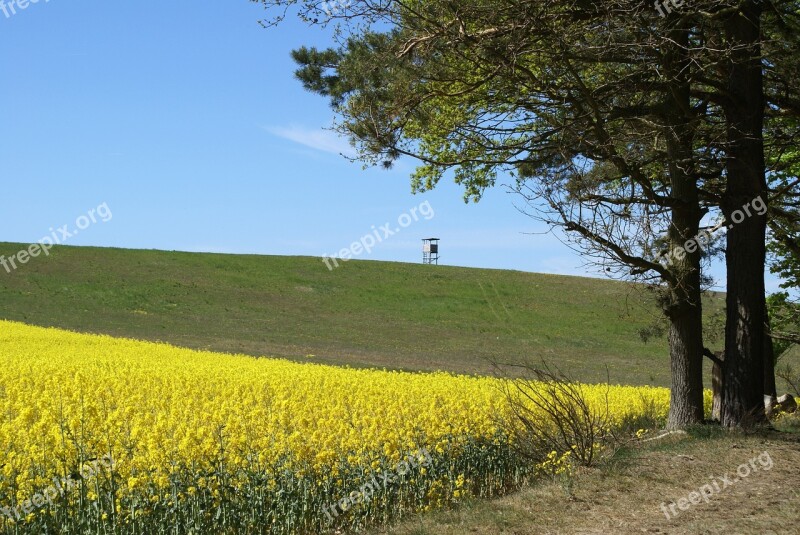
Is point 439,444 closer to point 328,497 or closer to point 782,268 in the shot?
point 328,497

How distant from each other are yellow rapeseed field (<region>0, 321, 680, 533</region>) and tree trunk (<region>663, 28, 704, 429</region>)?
3.11 meters

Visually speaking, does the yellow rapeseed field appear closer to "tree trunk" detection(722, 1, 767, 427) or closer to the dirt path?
the dirt path

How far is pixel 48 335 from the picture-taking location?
29.9 meters

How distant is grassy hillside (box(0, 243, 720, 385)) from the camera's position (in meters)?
36.9

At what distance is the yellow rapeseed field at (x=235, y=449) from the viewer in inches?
303

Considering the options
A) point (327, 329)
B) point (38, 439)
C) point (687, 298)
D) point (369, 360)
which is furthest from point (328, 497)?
point (327, 329)
